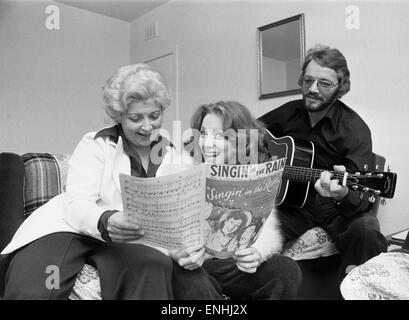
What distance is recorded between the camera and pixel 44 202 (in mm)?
1038

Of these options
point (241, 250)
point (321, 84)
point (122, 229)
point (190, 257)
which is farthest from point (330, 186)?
point (122, 229)

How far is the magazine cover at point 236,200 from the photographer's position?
63cm

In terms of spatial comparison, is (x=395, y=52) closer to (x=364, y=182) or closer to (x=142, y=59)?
(x=364, y=182)

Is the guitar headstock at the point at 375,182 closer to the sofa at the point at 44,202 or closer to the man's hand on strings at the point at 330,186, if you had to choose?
the man's hand on strings at the point at 330,186

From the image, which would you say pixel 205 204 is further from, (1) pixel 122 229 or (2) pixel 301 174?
(2) pixel 301 174

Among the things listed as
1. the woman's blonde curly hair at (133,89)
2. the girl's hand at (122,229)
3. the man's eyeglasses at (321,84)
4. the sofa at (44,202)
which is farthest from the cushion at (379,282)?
the man's eyeglasses at (321,84)

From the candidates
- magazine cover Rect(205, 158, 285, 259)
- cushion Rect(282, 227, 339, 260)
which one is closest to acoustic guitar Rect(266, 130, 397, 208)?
cushion Rect(282, 227, 339, 260)

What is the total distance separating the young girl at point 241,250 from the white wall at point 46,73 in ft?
4.50

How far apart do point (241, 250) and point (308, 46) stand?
1228 mm

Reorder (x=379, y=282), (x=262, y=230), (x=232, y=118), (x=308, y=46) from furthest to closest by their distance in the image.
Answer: (x=308, y=46) < (x=232, y=118) < (x=262, y=230) < (x=379, y=282)

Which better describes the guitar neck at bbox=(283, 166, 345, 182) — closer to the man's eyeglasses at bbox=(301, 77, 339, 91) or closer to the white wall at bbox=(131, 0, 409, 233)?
the man's eyeglasses at bbox=(301, 77, 339, 91)

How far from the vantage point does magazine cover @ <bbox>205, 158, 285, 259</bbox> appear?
0.63 meters

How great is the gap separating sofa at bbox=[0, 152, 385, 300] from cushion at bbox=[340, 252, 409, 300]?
27cm
